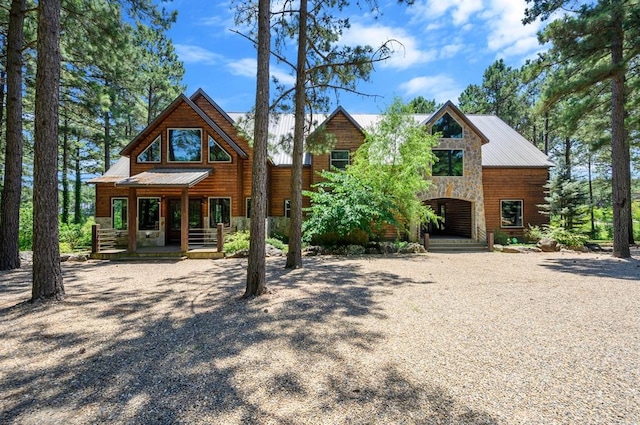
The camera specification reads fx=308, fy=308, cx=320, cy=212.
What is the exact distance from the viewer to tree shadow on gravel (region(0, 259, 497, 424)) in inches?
94.8

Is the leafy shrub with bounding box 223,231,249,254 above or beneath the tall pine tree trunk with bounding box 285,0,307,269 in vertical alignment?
beneath

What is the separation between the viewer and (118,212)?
15.2 m

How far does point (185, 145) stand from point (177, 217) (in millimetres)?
3483

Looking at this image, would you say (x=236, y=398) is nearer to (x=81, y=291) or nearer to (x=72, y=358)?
(x=72, y=358)

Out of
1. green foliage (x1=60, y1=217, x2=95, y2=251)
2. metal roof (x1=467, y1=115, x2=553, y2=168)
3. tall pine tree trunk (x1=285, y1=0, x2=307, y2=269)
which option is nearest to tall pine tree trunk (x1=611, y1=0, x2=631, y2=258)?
metal roof (x1=467, y1=115, x2=553, y2=168)

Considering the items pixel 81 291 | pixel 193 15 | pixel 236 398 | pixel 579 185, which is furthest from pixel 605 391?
pixel 579 185

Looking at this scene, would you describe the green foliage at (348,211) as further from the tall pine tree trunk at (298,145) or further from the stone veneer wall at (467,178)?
the stone veneer wall at (467,178)

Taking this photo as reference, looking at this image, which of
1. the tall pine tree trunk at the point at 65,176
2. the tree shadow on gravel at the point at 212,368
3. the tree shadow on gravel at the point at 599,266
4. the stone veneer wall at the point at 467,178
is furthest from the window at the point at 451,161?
the tall pine tree trunk at the point at 65,176

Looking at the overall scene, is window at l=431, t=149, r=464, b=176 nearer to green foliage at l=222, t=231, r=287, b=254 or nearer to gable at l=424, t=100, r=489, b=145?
gable at l=424, t=100, r=489, b=145

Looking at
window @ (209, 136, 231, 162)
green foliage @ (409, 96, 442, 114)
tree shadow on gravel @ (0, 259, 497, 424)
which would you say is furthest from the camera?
green foliage @ (409, 96, 442, 114)

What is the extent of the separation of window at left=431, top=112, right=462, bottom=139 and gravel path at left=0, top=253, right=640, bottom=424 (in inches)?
421

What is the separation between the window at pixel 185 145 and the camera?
14.2 m

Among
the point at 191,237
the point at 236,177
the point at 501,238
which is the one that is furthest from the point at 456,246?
the point at 191,237

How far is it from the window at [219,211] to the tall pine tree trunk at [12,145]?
6642 mm
